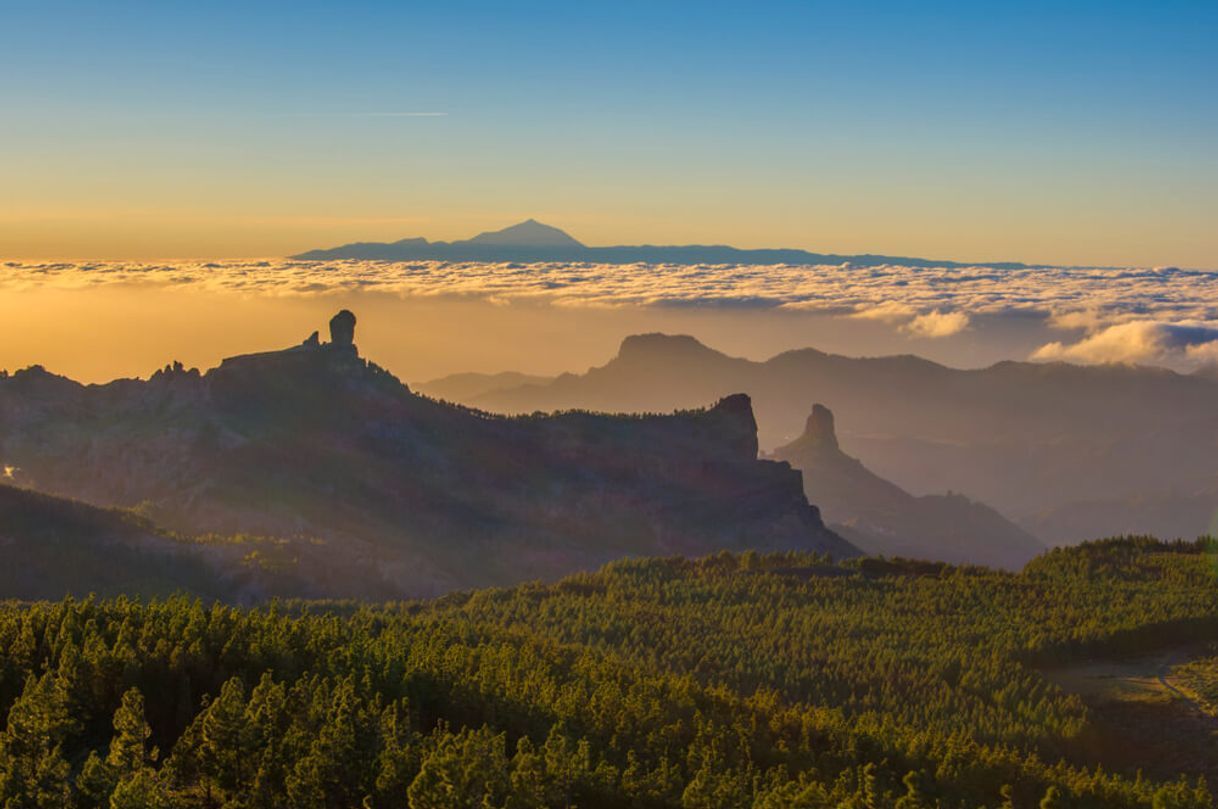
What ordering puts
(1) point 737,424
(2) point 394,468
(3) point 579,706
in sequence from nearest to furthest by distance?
(3) point 579,706, (2) point 394,468, (1) point 737,424

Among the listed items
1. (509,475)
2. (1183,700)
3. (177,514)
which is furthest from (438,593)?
(1183,700)

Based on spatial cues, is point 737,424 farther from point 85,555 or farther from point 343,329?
point 85,555

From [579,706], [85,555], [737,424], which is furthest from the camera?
[737,424]

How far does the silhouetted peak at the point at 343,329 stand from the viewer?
167125 mm

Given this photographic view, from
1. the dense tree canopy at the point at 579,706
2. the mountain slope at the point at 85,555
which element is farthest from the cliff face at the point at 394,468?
the dense tree canopy at the point at 579,706

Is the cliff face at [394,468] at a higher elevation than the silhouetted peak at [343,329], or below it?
below

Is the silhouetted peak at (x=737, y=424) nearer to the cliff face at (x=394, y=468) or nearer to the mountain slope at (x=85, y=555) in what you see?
the cliff face at (x=394, y=468)

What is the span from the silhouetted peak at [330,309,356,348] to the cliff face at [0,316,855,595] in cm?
26

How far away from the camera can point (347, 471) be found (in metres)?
151

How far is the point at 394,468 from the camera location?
156 meters

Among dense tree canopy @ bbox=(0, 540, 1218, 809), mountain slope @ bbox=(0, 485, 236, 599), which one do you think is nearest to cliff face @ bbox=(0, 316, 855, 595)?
mountain slope @ bbox=(0, 485, 236, 599)

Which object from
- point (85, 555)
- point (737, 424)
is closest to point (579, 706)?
point (85, 555)

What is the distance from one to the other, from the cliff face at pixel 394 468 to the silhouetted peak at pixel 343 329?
26 centimetres

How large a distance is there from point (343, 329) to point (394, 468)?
2235 centimetres
